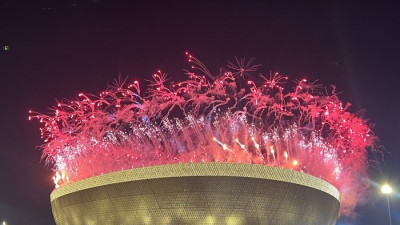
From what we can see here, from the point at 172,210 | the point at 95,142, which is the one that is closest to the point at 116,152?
the point at 95,142

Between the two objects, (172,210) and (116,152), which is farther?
(116,152)

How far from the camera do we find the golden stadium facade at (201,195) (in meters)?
43.3

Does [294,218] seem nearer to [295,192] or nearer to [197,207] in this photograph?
[295,192]

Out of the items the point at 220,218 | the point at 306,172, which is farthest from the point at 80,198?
the point at 306,172

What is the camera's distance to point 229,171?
43188 millimetres

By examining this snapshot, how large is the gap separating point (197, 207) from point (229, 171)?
4335 mm

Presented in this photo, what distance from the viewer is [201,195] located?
43500 millimetres

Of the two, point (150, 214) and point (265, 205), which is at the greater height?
point (265, 205)

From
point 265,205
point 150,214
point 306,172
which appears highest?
point 306,172

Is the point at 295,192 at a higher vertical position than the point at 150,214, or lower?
higher

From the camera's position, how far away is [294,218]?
4725cm

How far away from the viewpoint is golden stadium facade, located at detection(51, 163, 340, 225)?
43.3 metres

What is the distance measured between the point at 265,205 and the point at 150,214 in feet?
34.0

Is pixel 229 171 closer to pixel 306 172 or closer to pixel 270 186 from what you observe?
pixel 270 186
